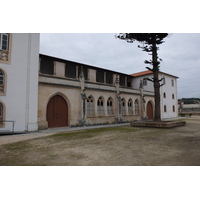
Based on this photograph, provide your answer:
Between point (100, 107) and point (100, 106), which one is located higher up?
point (100, 106)

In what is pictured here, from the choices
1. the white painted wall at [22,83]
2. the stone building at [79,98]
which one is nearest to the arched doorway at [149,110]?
the stone building at [79,98]

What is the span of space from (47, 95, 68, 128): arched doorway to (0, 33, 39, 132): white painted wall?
6.47 feet

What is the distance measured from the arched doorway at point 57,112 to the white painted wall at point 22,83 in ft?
6.47

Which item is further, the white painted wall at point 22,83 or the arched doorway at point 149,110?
the arched doorway at point 149,110

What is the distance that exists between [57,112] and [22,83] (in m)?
4.44

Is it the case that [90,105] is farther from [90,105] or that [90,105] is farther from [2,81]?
[2,81]

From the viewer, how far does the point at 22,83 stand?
40.8ft

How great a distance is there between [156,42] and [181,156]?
13685 mm

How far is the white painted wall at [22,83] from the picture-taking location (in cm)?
1184

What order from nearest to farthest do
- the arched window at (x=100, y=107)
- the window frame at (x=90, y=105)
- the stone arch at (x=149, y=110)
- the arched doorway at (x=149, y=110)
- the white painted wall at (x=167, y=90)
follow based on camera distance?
1. the window frame at (x=90, y=105)
2. the arched window at (x=100, y=107)
3. the stone arch at (x=149, y=110)
4. the arched doorway at (x=149, y=110)
5. the white painted wall at (x=167, y=90)

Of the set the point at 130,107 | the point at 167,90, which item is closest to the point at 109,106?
the point at 130,107

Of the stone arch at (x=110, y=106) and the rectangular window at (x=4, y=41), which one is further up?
the rectangular window at (x=4, y=41)

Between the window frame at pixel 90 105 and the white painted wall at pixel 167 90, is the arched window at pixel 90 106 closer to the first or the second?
the window frame at pixel 90 105

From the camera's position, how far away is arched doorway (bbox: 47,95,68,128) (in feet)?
48.5
